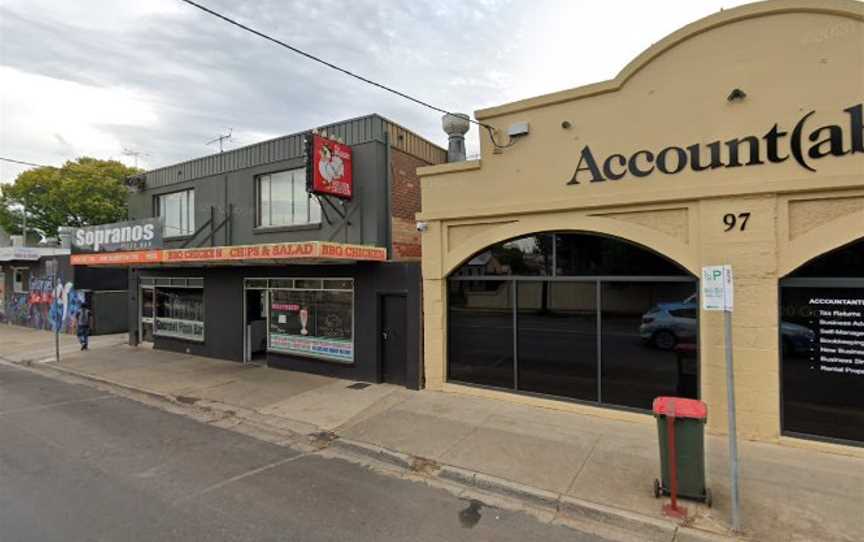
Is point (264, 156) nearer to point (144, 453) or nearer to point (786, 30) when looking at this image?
point (144, 453)

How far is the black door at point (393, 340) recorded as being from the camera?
10.0 m

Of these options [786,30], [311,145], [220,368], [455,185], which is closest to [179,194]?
[220,368]

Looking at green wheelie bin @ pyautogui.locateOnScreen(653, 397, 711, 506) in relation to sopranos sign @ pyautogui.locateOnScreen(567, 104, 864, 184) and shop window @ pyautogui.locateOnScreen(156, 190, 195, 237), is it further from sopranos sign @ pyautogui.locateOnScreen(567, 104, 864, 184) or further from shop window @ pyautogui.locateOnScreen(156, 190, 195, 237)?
shop window @ pyautogui.locateOnScreen(156, 190, 195, 237)

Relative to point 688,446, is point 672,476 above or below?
below

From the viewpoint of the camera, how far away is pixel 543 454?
6.13m

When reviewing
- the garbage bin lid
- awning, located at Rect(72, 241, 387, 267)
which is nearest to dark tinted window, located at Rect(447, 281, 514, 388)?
awning, located at Rect(72, 241, 387, 267)

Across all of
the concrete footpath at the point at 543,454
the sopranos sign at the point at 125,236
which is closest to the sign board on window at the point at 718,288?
the concrete footpath at the point at 543,454

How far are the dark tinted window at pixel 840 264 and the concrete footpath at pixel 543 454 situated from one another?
2.43 m

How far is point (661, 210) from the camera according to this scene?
726 centimetres

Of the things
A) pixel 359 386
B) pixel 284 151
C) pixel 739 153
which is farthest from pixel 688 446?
pixel 284 151

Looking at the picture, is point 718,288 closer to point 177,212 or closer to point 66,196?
point 177,212

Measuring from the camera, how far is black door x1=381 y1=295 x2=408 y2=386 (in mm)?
10000

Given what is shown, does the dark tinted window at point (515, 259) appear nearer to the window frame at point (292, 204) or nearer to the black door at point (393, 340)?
the black door at point (393, 340)

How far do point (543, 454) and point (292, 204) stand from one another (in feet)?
29.4
